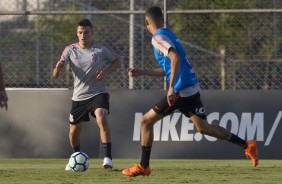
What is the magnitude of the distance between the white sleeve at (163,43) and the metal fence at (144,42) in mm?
5060

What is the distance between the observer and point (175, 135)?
51.1 feet

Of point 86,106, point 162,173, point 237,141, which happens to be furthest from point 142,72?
point 86,106

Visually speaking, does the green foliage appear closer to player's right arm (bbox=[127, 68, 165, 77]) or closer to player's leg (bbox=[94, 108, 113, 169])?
player's leg (bbox=[94, 108, 113, 169])

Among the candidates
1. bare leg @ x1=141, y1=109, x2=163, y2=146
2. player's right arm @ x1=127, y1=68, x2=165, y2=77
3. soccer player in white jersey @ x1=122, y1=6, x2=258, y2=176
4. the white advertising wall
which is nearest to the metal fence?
the white advertising wall

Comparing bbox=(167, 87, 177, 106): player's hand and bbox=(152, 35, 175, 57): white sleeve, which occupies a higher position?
bbox=(152, 35, 175, 57): white sleeve

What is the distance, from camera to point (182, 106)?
1114 centimetres

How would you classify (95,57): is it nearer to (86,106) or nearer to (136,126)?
(86,106)

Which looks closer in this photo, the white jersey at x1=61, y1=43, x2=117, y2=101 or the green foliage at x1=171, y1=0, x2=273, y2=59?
the white jersey at x1=61, y1=43, x2=117, y2=101

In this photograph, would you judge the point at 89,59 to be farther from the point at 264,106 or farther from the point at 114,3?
the point at 114,3

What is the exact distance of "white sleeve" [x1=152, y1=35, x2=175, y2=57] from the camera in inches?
421

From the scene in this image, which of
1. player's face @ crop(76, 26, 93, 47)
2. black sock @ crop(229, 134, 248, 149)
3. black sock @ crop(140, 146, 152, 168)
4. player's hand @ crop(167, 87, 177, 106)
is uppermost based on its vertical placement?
player's face @ crop(76, 26, 93, 47)

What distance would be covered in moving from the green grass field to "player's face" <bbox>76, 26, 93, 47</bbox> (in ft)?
5.70

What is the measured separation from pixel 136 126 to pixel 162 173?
3.96 m

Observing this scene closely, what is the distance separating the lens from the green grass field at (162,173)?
10.6m
